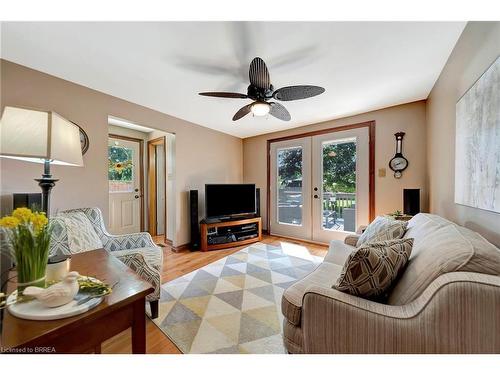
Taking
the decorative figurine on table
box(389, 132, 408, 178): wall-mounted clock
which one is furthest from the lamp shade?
box(389, 132, 408, 178): wall-mounted clock

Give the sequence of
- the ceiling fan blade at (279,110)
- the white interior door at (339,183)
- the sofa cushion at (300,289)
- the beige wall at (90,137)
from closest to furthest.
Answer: the sofa cushion at (300,289) → the beige wall at (90,137) → the ceiling fan blade at (279,110) → the white interior door at (339,183)

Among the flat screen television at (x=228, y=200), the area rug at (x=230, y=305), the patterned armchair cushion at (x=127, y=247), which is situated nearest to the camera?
the area rug at (x=230, y=305)

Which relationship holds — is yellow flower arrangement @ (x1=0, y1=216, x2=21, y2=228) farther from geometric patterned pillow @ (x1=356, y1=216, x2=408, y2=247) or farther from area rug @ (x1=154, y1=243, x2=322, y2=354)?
geometric patterned pillow @ (x1=356, y1=216, x2=408, y2=247)

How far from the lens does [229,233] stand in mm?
3678

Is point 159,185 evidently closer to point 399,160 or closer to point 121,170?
point 121,170

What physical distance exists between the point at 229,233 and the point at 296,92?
2.62 metres

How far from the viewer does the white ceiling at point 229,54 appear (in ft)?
4.74

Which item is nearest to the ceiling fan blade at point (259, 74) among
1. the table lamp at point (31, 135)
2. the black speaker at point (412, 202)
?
the table lamp at point (31, 135)

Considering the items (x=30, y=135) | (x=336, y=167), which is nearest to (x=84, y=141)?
(x=30, y=135)

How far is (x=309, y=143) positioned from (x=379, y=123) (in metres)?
1.11

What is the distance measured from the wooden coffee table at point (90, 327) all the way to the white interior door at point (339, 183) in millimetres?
3253

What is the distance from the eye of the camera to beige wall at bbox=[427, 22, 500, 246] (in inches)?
45.7

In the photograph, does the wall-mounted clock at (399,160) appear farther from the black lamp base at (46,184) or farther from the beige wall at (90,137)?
the black lamp base at (46,184)
